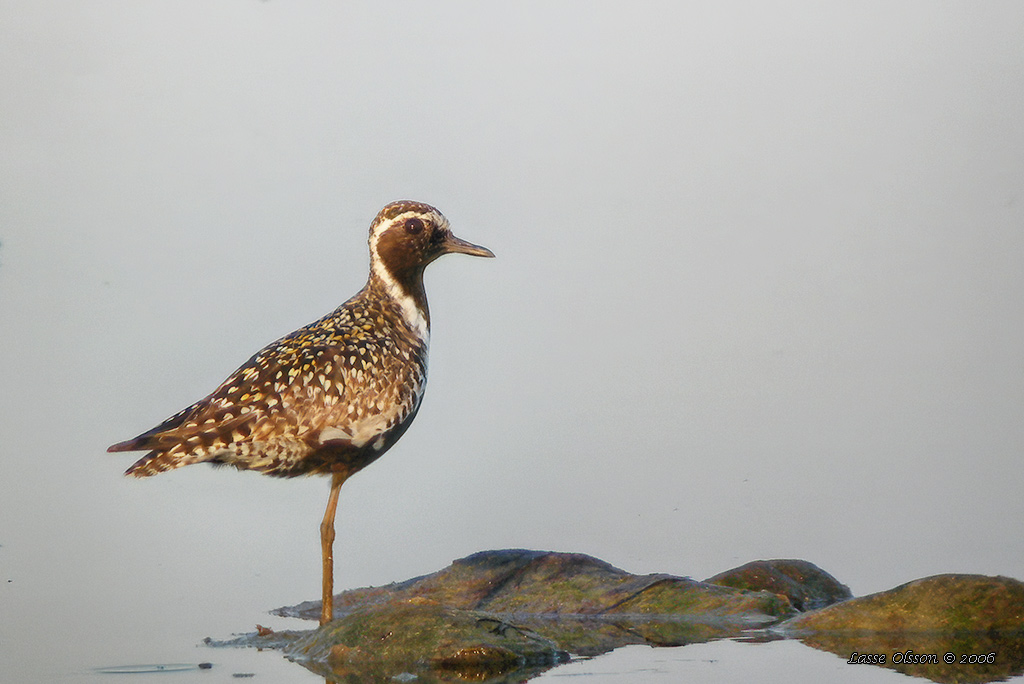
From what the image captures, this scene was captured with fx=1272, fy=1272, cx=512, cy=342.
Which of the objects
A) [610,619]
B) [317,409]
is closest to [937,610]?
[610,619]

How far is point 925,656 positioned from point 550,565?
3211 millimetres

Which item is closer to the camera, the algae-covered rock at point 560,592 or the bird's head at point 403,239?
the algae-covered rock at point 560,592

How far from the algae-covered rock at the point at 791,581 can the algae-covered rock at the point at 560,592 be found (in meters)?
0.45

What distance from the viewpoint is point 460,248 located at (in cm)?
1072

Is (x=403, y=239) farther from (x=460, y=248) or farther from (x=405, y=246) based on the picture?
(x=460, y=248)

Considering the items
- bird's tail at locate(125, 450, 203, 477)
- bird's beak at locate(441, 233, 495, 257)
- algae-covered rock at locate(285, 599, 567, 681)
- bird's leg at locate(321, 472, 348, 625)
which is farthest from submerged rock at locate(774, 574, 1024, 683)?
bird's tail at locate(125, 450, 203, 477)

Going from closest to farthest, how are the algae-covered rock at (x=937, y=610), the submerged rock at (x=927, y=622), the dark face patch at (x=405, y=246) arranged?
1. the submerged rock at (x=927, y=622)
2. the algae-covered rock at (x=937, y=610)
3. the dark face patch at (x=405, y=246)

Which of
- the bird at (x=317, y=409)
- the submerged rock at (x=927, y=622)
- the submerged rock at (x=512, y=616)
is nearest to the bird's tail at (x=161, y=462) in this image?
the bird at (x=317, y=409)

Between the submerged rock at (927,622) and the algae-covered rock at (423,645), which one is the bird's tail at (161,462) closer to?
the algae-covered rock at (423,645)

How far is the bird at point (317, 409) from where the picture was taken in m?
8.77

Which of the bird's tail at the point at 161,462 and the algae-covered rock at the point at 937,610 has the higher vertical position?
the bird's tail at the point at 161,462

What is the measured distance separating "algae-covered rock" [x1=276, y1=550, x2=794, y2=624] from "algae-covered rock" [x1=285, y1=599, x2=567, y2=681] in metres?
1.01

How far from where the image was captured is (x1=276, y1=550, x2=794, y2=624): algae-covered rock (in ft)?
31.1

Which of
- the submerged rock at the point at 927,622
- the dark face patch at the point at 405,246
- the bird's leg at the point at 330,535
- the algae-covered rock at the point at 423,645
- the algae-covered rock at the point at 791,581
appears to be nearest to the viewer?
the algae-covered rock at the point at 423,645
